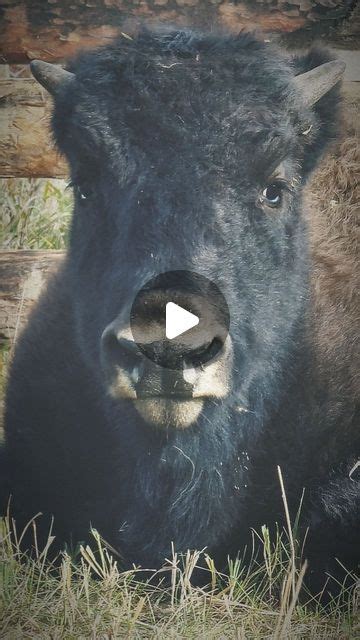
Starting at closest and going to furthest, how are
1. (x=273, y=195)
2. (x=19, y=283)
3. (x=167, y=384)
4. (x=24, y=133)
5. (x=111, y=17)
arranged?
1. (x=167, y=384)
2. (x=273, y=195)
3. (x=111, y=17)
4. (x=24, y=133)
5. (x=19, y=283)

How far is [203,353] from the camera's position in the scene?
83.4 inches

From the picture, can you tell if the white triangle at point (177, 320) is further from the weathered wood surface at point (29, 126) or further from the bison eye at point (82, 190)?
the weathered wood surface at point (29, 126)

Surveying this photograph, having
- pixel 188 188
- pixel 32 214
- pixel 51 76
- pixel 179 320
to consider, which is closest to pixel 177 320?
pixel 179 320

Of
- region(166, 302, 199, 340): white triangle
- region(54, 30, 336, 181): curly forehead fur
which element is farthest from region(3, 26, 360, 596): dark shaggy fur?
region(166, 302, 199, 340): white triangle

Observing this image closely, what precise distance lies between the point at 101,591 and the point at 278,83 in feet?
5.11

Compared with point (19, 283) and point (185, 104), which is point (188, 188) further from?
point (19, 283)

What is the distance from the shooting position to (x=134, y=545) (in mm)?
2480

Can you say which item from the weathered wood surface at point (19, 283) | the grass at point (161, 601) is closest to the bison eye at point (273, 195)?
the weathered wood surface at point (19, 283)

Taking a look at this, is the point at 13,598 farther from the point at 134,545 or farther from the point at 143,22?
the point at 143,22

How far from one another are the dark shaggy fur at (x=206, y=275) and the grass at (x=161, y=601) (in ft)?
0.27

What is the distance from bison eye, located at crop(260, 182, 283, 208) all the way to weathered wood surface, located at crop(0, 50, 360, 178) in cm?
44

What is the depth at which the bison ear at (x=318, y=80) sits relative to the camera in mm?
2348

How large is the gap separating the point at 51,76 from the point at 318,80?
2.57 ft

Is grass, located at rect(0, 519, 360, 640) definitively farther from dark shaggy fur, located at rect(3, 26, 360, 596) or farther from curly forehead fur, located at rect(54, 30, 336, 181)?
curly forehead fur, located at rect(54, 30, 336, 181)
